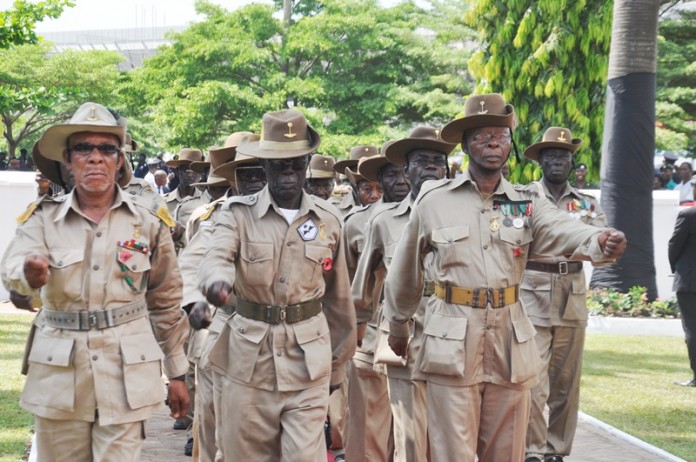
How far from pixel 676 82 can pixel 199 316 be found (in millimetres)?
30057

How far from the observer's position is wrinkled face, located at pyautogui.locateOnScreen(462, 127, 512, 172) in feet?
23.0

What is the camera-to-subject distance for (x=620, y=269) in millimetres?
18766

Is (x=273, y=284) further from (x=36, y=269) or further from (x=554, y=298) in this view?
(x=554, y=298)

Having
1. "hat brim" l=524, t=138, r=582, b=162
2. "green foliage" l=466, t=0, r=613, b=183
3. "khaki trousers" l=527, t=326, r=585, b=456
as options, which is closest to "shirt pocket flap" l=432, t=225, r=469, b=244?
"khaki trousers" l=527, t=326, r=585, b=456

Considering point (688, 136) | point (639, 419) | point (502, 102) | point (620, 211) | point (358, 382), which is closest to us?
point (502, 102)

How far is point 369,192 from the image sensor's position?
1091 centimetres

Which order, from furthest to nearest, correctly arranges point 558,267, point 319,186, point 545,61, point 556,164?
point 545,61 < point 319,186 < point 556,164 < point 558,267

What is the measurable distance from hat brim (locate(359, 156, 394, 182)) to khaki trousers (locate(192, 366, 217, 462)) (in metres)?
2.63

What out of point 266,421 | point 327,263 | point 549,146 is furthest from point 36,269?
point 549,146

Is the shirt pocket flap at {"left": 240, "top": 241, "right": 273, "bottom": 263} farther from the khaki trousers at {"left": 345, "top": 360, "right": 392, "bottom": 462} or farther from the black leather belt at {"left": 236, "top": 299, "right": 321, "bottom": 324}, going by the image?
the khaki trousers at {"left": 345, "top": 360, "right": 392, "bottom": 462}

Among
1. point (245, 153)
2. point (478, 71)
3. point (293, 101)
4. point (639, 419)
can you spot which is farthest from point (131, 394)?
point (293, 101)

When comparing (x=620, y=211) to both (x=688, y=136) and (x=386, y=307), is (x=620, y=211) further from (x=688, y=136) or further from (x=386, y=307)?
Result: (x=688, y=136)

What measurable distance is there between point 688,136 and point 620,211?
1669 cm

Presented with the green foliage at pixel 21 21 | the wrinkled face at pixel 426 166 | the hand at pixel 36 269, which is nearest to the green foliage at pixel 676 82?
the green foliage at pixel 21 21
